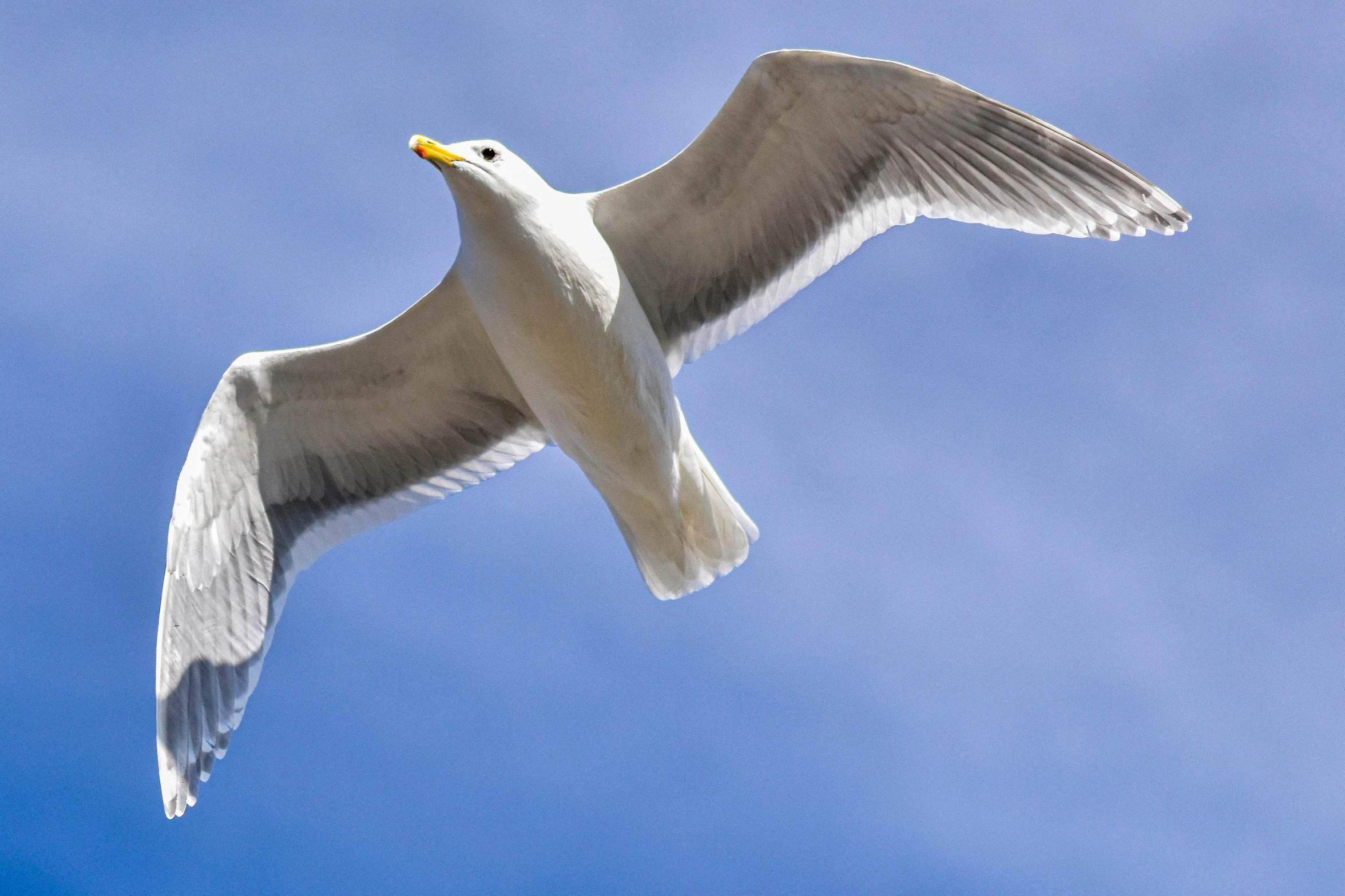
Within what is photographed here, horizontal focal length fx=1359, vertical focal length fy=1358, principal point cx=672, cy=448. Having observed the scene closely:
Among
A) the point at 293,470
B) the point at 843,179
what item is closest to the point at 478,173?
the point at 843,179

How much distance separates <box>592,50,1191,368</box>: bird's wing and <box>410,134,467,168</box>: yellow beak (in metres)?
0.78

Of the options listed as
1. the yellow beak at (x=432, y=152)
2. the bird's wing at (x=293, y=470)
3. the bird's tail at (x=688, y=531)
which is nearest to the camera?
the yellow beak at (x=432, y=152)

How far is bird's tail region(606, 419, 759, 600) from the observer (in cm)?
577

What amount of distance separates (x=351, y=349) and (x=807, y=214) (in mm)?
2093

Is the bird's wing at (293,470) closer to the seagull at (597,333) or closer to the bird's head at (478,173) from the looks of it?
the seagull at (597,333)

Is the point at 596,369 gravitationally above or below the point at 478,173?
below

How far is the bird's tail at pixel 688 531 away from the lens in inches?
227

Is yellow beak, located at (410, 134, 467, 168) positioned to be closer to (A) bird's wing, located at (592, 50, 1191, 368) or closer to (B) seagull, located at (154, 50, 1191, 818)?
(B) seagull, located at (154, 50, 1191, 818)

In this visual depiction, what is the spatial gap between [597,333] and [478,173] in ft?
2.51

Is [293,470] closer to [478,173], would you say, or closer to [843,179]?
[478,173]

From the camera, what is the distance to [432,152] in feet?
16.8

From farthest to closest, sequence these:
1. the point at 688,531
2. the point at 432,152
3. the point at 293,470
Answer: the point at 293,470 → the point at 688,531 → the point at 432,152

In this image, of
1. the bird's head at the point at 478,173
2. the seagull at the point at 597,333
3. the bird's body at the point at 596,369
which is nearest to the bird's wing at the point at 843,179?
the seagull at the point at 597,333

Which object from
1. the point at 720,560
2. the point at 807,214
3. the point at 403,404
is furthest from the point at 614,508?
the point at 807,214
